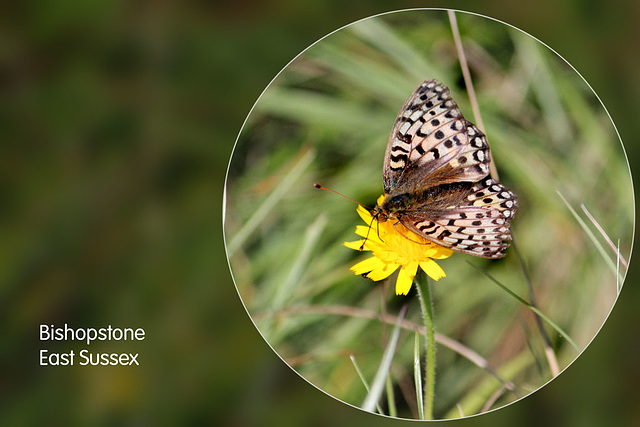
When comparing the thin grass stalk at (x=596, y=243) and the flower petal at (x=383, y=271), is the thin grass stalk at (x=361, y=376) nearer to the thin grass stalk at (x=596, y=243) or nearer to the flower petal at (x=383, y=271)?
the flower petal at (x=383, y=271)

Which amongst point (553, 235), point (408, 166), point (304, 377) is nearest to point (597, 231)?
point (553, 235)

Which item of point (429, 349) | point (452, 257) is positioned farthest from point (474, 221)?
point (429, 349)

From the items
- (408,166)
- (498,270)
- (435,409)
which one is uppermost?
(408,166)

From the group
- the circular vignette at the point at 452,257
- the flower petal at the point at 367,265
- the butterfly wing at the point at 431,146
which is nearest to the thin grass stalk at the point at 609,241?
the circular vignette at the point at 452,257

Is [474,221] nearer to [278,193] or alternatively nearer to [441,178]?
[441,178]

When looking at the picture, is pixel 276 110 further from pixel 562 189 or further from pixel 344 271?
pixel 562 189
